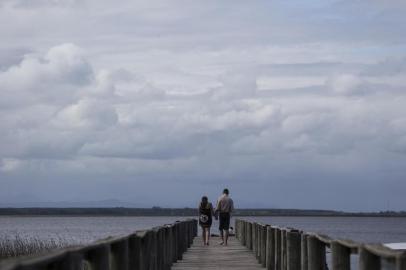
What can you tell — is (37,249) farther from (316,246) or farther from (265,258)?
(316,246)

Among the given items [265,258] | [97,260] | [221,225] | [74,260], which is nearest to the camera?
[74,260]

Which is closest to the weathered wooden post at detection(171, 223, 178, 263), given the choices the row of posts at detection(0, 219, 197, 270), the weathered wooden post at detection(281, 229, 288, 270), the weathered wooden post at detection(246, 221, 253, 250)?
the row of posts at detection(0, 219, 197, 270)

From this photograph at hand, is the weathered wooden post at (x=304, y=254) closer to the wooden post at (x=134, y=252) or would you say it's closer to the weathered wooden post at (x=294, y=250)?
the weathered wooden post at (x=294, y=250)

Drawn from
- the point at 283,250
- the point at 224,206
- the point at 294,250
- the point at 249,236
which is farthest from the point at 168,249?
the point at 249,236

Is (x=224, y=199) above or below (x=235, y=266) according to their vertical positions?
above

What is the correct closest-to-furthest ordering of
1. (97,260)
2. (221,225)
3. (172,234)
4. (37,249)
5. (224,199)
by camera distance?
(97,260), (172,234), (224,199), (221,225), (37,249)

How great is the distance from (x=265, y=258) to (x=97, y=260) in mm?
10641

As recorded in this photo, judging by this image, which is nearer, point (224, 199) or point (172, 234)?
point (172, 234)

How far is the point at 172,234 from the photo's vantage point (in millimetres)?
22016

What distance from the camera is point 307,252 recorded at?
13305 mm

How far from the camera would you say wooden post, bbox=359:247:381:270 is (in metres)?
8.76

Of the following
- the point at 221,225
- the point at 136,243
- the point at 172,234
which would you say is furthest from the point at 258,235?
the point at 136,243

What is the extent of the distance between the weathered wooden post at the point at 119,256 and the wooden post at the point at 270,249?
6825 millimetres

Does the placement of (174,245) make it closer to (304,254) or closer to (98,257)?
(304,254)
